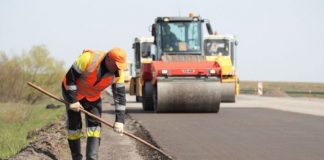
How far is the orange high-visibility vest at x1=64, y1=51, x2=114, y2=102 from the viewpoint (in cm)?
827

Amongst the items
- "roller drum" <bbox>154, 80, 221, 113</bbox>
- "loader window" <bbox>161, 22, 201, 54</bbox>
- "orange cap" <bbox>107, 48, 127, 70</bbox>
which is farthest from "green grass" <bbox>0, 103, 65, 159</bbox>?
"orange cap" <bbox>107, 48, 127, 70</bbox>

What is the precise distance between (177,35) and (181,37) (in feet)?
0.56

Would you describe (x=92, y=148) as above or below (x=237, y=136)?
above

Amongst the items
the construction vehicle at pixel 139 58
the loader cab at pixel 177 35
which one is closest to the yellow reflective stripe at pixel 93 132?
the loader cab at pixel 177 35

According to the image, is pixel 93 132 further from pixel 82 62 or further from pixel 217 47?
pixel 217 47

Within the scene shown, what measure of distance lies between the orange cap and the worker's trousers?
965 millimetres

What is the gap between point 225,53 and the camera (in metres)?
30.3

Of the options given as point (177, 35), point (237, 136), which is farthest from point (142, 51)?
point (237, 136)

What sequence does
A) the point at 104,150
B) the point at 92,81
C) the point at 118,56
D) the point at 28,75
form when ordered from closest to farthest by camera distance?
the point at 118,56 → the point at 92,81 → the point at 104,150 → the point at 28,75

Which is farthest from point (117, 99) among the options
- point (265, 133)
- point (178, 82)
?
point (178, 82)

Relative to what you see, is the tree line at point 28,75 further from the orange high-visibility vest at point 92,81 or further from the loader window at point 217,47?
the orange high-visibility vest at point 92,81

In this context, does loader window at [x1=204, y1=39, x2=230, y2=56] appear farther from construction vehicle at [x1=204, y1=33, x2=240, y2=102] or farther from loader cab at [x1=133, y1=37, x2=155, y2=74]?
loader cab at [x1=133, y1=37, x2=155, y2=74]

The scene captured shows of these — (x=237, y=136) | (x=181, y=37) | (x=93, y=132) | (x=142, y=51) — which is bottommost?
(x=237, y=136)

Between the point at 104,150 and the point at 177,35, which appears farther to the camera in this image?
the point at 177,35
